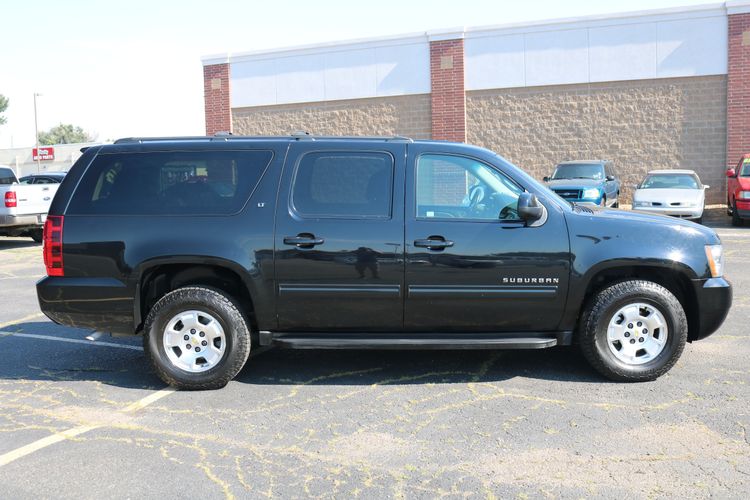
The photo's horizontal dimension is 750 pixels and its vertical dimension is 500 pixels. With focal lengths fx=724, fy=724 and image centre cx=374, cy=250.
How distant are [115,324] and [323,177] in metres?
1.96

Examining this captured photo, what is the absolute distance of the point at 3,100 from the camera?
69.1 metres

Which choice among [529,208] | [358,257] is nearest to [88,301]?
[358,257]

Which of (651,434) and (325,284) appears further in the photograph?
(325,284)

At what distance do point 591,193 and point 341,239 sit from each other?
1320cm

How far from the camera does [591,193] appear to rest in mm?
17312

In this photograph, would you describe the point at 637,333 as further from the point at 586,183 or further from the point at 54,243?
the point at 586,183

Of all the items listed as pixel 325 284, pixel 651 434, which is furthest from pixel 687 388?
pixel 325 284

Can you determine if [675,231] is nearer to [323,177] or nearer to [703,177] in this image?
[323,177]

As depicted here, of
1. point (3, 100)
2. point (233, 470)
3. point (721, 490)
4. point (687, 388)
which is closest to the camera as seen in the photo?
point (721, 490)

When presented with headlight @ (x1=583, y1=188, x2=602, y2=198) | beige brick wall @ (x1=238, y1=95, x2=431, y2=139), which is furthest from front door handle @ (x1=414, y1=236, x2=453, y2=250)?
beige brick wall @ (x1=238, y1=95, x2=431, y2=139)

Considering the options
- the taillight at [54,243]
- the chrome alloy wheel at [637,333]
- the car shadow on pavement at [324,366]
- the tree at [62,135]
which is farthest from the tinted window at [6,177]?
the tree at [62,135]

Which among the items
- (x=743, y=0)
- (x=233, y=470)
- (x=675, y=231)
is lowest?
(x=233, y=470)

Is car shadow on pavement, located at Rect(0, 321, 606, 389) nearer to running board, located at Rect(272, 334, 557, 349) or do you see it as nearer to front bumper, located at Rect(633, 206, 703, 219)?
running board, located at Rect(272, 334, 557, 349)

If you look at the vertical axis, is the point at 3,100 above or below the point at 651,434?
above
